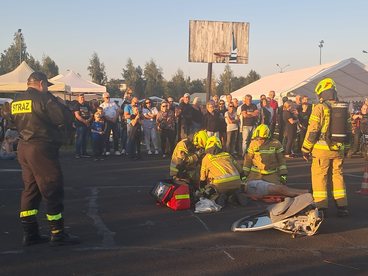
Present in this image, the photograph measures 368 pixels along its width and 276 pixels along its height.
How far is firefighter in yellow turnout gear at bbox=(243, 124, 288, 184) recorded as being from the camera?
360 inches

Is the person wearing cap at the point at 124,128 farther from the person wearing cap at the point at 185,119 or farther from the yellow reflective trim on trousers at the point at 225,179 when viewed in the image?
the yellow reflective trim on trousers at the point at 225,179

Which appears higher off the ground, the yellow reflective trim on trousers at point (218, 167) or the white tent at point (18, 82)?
the white tent at point (18, 82)

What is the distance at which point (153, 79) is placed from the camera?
66.9 meters

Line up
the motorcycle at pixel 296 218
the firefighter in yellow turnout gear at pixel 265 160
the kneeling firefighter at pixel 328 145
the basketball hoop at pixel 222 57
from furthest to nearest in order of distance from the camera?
1. the basketball hoop at pixel 222 57
2. the firefighter in yellow turnout gear at pixel 265 160
3. the kneeling firefighter at pixel 328 145
4. the motorcycle at pixel 296 218

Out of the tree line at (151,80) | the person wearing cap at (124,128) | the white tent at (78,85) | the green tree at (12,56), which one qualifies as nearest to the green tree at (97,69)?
the tree line at (151,80)

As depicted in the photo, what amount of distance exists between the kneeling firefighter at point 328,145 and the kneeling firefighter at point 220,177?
131cm

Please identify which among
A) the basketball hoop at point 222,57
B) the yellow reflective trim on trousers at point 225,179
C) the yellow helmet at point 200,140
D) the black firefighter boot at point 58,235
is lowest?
the black firefighter boot at point 58,235

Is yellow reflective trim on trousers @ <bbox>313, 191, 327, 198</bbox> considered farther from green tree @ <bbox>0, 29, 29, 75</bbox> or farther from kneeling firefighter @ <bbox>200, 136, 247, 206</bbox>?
green tree @ <bbox>0, 29, 29, 75</bbox>

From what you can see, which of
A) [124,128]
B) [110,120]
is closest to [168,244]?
[110,120]

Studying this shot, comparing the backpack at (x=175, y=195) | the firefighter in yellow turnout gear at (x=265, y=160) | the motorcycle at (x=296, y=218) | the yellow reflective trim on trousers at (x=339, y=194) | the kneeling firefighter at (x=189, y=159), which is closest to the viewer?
the motorcycle at (x=296, y=218)

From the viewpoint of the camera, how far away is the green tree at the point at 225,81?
224 feet

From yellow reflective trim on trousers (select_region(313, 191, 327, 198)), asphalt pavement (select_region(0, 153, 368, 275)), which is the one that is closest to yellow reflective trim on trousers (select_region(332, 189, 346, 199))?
yellow reflective trim on trousers (select_region(313, 191, 327, 198))

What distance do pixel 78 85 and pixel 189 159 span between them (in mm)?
22258

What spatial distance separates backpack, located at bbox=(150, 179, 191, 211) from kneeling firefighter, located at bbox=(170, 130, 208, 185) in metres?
0.88
